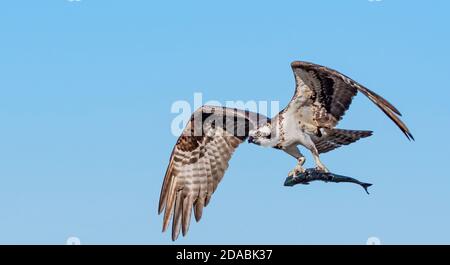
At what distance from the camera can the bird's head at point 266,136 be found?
2125 cm

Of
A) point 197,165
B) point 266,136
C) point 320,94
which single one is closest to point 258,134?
point 266,136

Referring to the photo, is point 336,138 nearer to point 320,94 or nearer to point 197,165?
point 320,94

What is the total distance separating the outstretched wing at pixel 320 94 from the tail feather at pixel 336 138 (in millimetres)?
183

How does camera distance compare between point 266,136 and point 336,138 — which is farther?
point 336,138

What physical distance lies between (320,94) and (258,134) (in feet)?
4.78

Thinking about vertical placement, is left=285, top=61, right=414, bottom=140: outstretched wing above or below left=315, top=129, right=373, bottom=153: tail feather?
above

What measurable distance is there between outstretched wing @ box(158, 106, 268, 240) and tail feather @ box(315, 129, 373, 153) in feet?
7.50

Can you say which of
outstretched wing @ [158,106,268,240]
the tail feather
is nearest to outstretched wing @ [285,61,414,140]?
the tail feather

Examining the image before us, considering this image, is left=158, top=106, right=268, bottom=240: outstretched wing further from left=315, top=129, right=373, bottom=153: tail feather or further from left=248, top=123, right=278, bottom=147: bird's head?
left=315, top=129, right=373, bottom=153: tail feather

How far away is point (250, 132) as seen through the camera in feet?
70.7

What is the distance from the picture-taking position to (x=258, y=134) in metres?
21.4

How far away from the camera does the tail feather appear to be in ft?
69.8
